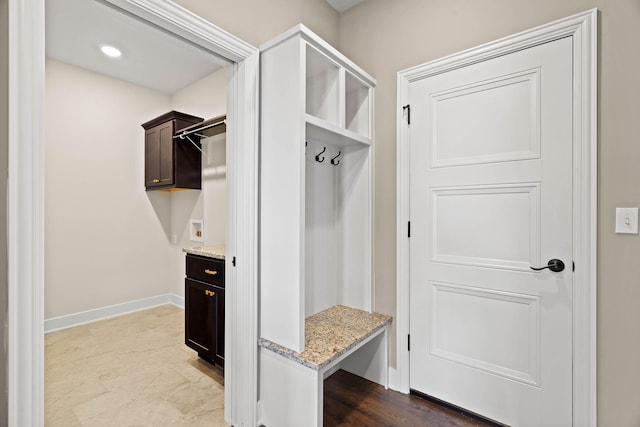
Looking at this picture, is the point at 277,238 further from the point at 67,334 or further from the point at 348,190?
the point at 67,334

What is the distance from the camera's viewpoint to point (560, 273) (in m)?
1.59

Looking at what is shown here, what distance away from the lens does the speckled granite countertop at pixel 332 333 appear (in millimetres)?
1568

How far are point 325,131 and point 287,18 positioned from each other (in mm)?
807

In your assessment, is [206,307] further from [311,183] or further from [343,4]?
[343,4]

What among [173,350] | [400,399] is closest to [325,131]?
[400,399]

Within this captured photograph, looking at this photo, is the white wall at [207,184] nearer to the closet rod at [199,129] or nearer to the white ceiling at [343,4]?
the closet rod at [199,129]

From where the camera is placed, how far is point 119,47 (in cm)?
293

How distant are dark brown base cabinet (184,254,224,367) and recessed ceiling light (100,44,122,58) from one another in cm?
216

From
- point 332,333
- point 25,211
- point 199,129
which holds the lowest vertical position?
point 332,333

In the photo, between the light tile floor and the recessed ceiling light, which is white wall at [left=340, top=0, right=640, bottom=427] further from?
the recessed ceiling light

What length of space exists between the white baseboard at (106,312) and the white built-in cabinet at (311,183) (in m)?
2.59

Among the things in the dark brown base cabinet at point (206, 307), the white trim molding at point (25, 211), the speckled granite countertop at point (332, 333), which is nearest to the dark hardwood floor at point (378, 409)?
the speckled granite countertop at point (332, 333)

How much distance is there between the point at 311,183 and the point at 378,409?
149 centimetres
